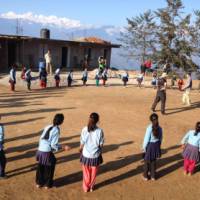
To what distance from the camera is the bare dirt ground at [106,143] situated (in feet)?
27.0

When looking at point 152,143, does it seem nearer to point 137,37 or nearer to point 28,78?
point 28,78

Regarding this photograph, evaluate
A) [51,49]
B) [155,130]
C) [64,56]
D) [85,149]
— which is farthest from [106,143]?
[64,56]

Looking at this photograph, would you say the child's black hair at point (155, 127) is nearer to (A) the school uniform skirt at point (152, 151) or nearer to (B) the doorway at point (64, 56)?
(A) the school uniform skirt at point (152, 151)

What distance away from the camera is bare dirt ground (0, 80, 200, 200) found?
8.23m

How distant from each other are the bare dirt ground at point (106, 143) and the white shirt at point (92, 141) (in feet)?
2.97

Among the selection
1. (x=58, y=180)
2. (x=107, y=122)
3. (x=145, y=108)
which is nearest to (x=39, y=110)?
(x=107, y=122)

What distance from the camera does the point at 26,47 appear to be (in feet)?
→ 104

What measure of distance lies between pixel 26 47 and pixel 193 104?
16.6 m

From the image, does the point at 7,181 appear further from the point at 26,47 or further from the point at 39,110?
the point at 26,47

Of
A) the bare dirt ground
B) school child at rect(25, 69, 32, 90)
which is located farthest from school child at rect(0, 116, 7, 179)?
school child at rect(25, 69, 32, 90)

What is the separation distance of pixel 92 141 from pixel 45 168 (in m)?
1.13

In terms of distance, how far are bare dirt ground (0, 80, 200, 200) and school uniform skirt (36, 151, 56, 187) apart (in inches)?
8.3

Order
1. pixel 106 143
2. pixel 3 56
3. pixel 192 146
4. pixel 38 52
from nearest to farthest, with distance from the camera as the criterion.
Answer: pixel 192 146
pixel 106 143
pixel 3 56
pixel 38 52

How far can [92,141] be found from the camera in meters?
7.73
